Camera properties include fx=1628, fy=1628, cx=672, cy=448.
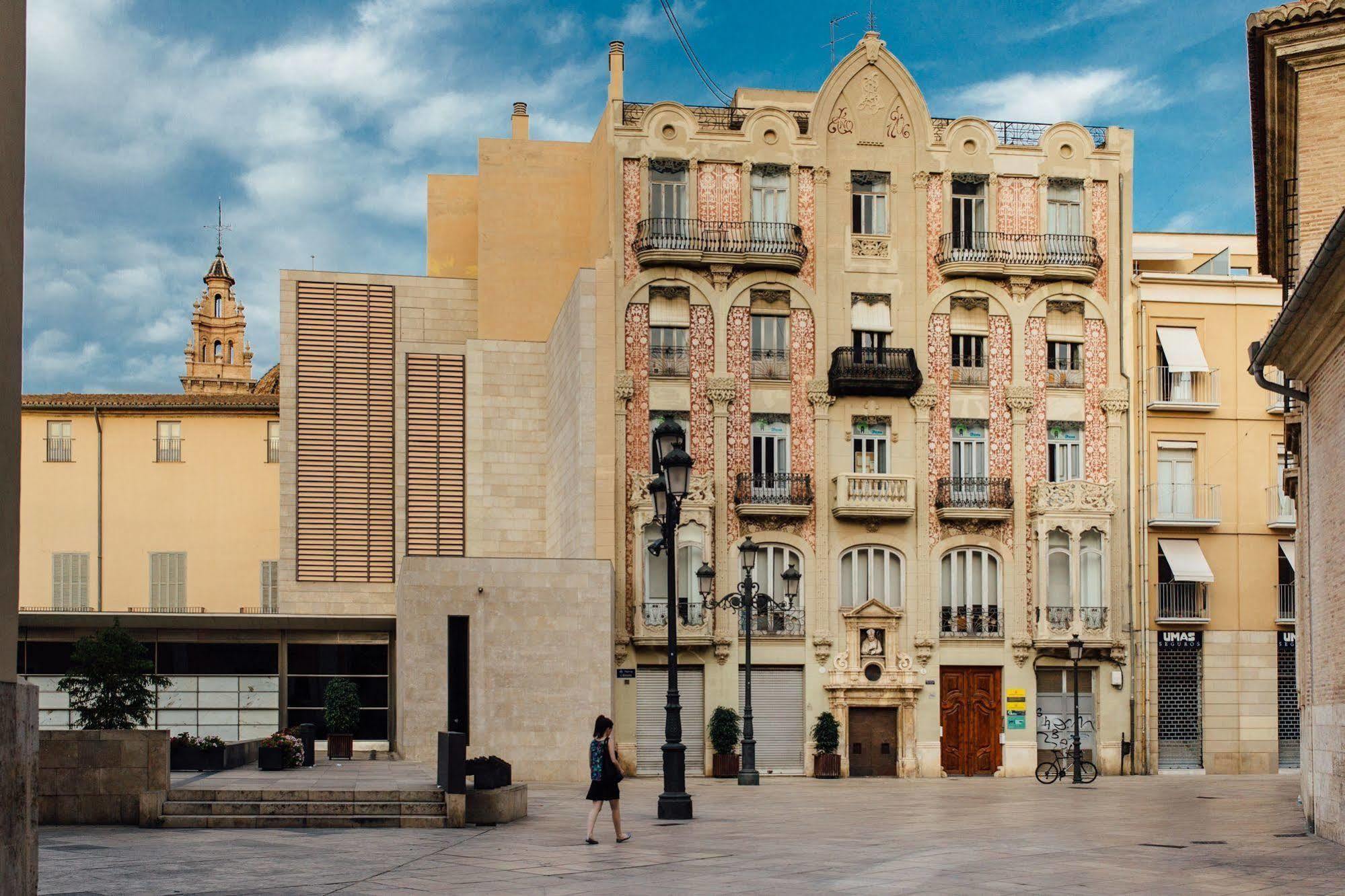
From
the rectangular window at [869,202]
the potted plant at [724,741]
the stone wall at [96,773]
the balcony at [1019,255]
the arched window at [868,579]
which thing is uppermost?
the rectangular window at [869,202]

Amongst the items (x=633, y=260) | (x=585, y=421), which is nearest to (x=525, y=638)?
(x=585, y=421)

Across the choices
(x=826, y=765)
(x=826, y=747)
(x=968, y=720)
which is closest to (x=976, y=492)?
(x=968, y=720)

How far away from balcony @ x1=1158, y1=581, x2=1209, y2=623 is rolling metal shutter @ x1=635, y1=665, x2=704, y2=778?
13.5 meters

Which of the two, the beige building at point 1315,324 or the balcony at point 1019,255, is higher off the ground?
the balcony at point 1019,255

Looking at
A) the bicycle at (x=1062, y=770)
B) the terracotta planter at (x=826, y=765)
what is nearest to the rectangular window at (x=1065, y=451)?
the bicycle at (x=1062, y=770)

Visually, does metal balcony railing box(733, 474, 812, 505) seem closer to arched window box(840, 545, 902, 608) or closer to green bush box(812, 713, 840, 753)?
arched window box(840, 545, 902, 608)

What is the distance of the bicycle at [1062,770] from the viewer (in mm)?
42031

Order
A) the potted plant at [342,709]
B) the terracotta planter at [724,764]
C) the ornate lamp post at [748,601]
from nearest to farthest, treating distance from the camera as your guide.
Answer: the ornate lamp post at [748,601], the potted plant at [342,709], the terracotta planter at [724,764]

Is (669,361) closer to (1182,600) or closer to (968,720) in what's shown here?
(968,720)

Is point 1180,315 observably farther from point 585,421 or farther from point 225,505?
point 225,505

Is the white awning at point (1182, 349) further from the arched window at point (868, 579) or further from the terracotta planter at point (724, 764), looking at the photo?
the terracotta planter at point (724, 764)

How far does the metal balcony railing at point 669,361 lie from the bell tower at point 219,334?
8733 cm

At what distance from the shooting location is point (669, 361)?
46.0 metres

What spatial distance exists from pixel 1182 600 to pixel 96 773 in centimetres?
3308
